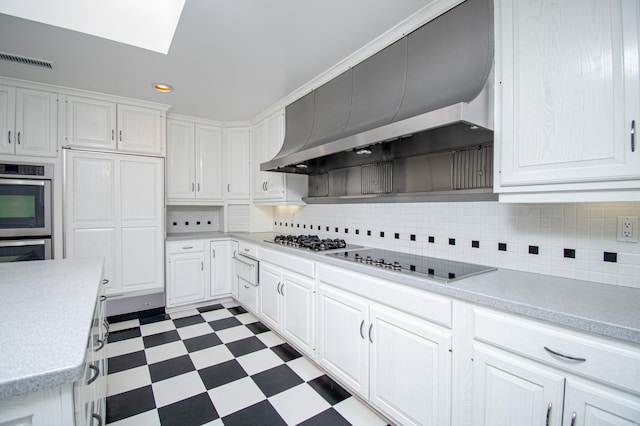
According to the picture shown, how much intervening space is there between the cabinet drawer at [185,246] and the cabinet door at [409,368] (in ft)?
8.15

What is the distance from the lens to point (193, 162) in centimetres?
369

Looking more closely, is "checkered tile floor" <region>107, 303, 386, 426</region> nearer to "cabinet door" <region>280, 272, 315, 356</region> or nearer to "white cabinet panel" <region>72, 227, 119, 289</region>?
"cabinet door" <region>280, 272, 315, 356</region>

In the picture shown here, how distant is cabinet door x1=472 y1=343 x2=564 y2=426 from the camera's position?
3.31ft

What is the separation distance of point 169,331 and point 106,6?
2.70m

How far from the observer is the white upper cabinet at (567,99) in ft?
3.42

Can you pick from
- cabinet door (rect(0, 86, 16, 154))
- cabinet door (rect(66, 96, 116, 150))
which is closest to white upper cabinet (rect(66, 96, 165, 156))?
cabinet door (rect(66, 96, 116, 150))

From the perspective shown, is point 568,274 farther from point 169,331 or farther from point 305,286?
point 169,331

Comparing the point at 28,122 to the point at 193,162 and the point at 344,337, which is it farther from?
the point at 344,337

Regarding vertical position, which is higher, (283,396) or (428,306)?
(428,306)

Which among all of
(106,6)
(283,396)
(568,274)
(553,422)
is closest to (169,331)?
(283,396)

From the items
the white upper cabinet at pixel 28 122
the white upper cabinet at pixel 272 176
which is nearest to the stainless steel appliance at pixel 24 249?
the white upper cabinet at pixel 28 122

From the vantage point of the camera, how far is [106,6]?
1993 mm

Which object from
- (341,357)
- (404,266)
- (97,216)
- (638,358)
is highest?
(97,216)

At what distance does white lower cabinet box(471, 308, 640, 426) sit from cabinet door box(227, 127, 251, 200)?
10.6 feet
